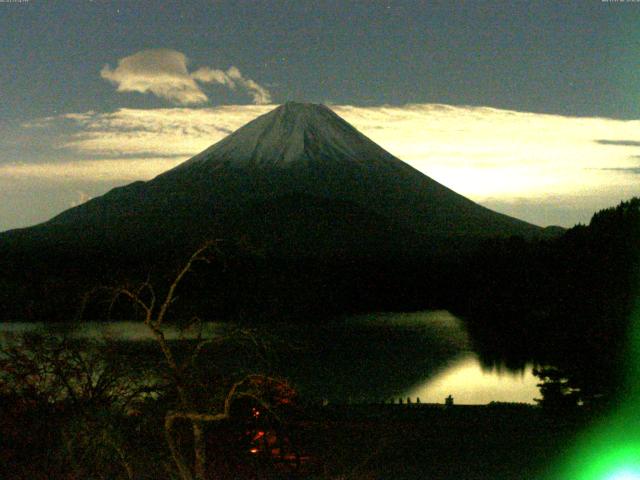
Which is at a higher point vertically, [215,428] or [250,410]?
[250,410]

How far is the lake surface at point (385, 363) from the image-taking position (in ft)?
70.3

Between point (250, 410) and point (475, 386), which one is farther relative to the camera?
point (475, 386)

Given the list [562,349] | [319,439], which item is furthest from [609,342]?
[319,439]

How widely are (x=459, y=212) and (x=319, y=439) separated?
91508mm

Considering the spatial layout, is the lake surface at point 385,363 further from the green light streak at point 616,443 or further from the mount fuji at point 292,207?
the mount fuji at point 292,207

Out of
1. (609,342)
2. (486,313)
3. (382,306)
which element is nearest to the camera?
(609,342)

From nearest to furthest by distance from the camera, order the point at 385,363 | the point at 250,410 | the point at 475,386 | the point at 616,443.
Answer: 1. the point at 250,410
2. the point at 616,443
3. the point at 475,386
4. the point at 385,363

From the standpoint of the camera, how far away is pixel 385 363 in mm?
27984

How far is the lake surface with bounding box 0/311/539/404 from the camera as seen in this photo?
21.4 metres

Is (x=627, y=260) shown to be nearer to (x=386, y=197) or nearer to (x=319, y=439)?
(x=319, y=439)

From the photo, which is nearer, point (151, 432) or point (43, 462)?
point (43, 462)

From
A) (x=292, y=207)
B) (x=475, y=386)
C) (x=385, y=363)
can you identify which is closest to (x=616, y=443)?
(x=475, y=386)

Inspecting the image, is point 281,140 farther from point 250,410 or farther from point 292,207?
point 250,410

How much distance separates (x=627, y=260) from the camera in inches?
564
